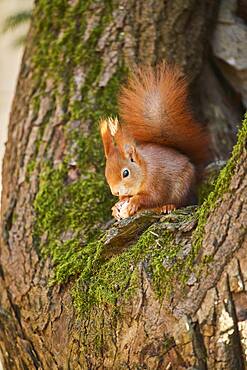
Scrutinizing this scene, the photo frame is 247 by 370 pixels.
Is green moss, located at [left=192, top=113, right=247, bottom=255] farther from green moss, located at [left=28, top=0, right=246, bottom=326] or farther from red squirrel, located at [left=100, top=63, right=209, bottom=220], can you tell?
red squirrel, located at [left=100, top=63, right=209, bottom=220]

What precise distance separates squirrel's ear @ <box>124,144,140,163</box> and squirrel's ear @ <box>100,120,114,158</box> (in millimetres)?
86

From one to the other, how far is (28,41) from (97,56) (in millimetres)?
343

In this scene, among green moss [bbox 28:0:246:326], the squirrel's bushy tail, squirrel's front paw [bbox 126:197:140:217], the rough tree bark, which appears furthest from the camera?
the squirrel's bushy tail

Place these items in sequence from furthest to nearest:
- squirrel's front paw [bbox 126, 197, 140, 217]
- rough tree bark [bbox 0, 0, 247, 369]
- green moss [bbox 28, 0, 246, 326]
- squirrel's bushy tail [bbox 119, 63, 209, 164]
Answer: squirrel's bushy tail [bbox 119, 63, 209, 164] < squirrel's front paw [bbox 126, 197, 140, 217] < green moss [bbox 28, 0, 246, 326] < rough tree bark [bbox 0, 0, 247, 369]

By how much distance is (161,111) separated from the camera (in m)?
2.59

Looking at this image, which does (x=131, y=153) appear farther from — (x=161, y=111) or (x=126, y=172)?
(x=161, y=111)

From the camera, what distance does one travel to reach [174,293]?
6.59 feet

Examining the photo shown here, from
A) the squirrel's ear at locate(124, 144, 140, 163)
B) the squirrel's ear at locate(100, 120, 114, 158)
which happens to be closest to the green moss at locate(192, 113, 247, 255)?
the squirrel's ear at locate(124, 144, 140, 163)

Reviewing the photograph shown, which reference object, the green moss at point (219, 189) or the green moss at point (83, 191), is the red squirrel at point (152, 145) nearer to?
the green moss at point (83, 191)

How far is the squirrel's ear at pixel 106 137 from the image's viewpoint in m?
2.57

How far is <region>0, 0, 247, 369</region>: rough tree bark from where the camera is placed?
1938 millimetres

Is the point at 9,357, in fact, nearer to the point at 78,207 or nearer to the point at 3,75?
the point at 78,207

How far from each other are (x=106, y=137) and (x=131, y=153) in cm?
11

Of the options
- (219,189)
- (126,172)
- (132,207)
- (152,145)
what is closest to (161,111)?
(152,145)
